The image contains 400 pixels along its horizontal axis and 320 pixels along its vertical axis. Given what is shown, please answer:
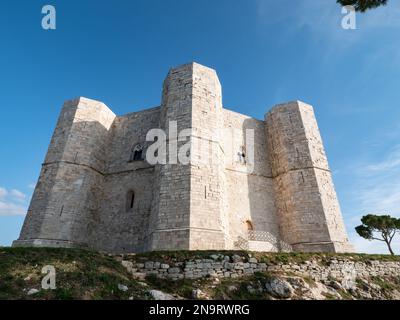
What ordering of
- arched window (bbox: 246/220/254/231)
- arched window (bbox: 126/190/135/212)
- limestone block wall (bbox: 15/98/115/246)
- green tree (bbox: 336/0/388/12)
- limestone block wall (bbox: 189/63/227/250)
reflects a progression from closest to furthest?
green tree (bbox: 336/0/388/12) → limestone block wall (bbox: 189/63/227/250) → limestone block wall (bbox: 15/98/115/246) → arched window (bbox: 126/190/135/212) → arched window (bbox: 246/220/254/231)

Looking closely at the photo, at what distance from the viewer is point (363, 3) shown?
7.24m

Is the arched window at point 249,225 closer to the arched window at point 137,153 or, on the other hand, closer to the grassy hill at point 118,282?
the grassy hill at point 118,282

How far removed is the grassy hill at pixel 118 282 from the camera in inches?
234

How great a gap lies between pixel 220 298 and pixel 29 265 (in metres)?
5.29

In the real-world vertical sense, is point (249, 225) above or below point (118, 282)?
above

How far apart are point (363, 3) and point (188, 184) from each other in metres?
8.39

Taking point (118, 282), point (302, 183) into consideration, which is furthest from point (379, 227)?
point (118, 282)

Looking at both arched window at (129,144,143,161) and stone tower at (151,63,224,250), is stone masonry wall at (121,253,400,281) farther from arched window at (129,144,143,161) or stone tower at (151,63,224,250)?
arched window at (129,144,143,161)

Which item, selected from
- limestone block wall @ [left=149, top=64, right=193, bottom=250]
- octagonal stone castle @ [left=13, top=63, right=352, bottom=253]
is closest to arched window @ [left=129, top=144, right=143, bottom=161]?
octagonal stone castle @ [left=13, top=63, right=352, bottom=253]

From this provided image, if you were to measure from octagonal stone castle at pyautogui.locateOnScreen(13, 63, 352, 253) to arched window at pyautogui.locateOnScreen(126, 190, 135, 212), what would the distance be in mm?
57

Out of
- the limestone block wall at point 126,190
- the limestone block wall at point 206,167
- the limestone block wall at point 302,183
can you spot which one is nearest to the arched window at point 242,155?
the limestone block wall at point 302,183

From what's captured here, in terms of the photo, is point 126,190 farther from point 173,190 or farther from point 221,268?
point 221,268

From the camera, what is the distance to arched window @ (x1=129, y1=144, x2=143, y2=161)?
1527cm

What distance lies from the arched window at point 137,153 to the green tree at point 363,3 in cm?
1190
